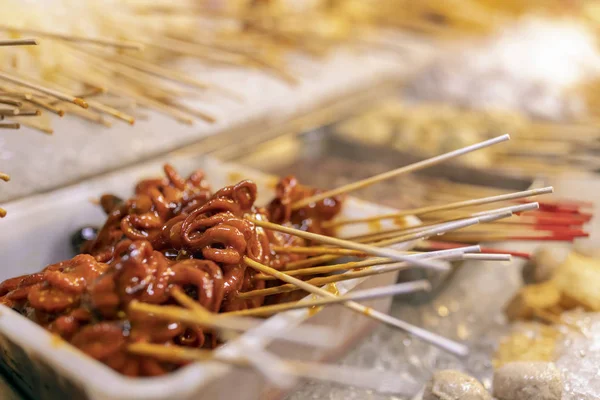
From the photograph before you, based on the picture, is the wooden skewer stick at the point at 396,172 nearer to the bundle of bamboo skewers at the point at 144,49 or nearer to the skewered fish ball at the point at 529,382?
the bundle of bamboo skewers at the point at 144,49

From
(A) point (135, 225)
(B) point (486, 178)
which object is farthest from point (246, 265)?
(B) point (486, 178)

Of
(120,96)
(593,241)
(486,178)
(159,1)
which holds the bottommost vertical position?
(593,241)

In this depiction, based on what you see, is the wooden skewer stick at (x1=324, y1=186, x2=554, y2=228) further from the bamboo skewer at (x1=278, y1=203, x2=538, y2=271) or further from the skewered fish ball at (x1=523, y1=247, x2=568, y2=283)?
the skewered fish ball at (x1=523, y1=247, x2=568, y2=283)

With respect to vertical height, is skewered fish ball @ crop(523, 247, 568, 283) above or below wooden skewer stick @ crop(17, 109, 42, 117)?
below

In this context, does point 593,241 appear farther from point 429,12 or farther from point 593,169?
point 429,12

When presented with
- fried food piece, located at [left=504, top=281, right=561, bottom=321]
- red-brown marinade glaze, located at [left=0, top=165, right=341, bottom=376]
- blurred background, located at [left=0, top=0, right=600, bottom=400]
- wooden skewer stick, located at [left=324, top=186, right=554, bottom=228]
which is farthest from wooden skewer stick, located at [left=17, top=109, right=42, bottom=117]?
fried food piece, located at [left=504, top=281, right=561, bottom=321]
